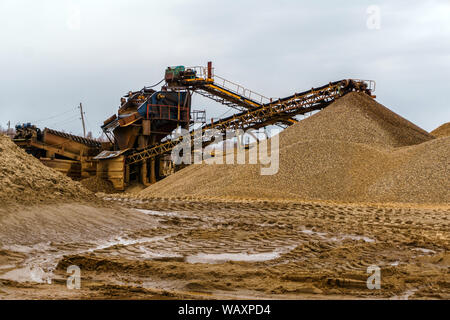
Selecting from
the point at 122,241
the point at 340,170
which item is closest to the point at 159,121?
the point at 340,170

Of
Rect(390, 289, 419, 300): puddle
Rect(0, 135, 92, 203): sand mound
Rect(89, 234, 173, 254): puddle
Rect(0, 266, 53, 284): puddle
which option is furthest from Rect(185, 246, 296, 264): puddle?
Rect(0, 135, 92, 203): sand mound

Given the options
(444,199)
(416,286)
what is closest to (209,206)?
(444,199)

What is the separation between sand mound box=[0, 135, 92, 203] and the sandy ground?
528 millimetres

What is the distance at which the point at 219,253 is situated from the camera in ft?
25.4

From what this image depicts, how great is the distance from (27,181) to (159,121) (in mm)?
17222

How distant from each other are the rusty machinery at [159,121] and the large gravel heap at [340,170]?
227 cm

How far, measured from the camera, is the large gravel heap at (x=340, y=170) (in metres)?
17.1

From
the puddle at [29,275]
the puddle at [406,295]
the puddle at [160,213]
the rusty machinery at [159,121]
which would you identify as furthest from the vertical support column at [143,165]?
the puddle at [406,295]

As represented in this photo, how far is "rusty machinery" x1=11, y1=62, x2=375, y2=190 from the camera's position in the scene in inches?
1004

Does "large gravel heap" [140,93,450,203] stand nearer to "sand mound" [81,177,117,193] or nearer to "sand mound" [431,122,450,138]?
"sand mound" [81,177,117,193]

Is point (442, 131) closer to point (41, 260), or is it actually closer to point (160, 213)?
point (160, 213)

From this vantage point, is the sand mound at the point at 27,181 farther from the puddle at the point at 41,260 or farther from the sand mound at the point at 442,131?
the sand mound at the point at 442,131

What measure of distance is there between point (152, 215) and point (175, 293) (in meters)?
6.85
